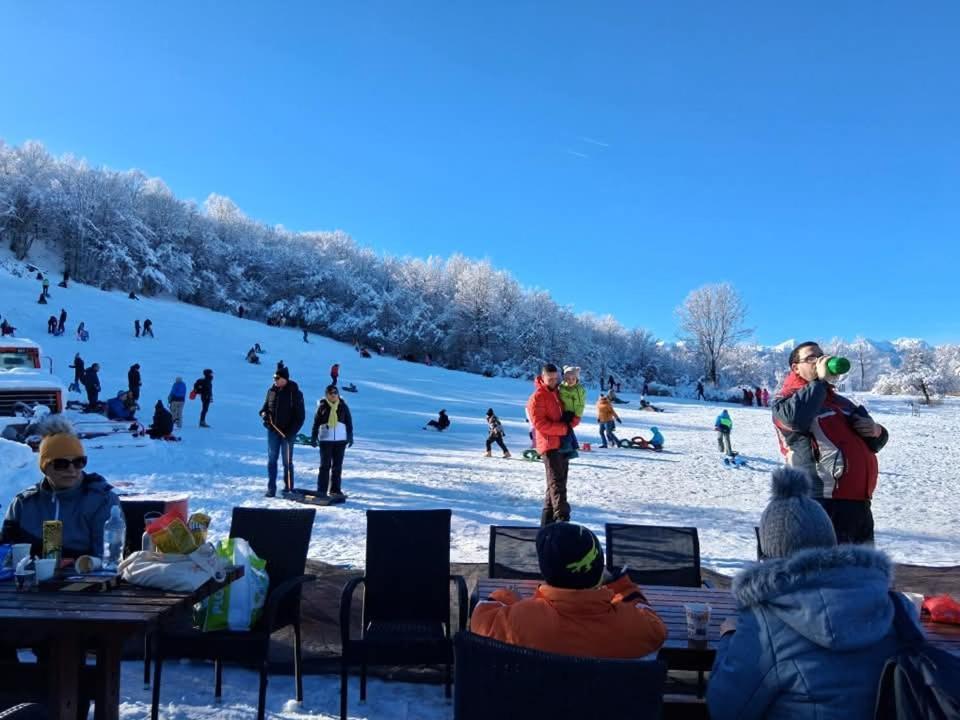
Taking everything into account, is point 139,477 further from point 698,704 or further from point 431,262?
point 431,262

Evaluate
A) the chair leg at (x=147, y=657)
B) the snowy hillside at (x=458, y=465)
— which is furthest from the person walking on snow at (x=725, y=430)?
the chair leg at (x=147, y=657)

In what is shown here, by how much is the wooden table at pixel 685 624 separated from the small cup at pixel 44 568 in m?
2.01

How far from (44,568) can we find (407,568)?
1903 mm

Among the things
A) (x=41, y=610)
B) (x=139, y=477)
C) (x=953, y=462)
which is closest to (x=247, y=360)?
(x=139, y=477)

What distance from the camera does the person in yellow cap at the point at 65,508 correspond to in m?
3.64

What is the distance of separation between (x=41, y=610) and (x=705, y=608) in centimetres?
271

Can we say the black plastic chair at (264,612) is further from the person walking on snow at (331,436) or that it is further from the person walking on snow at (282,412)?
Result: the person walking on snow at (331,436)

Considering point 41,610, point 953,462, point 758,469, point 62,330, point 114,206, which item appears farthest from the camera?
point 114,206

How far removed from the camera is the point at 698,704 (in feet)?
8.79

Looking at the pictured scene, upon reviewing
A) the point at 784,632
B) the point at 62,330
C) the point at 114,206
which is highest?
the point at 114,206

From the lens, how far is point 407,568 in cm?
408

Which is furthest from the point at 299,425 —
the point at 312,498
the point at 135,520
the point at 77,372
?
the point at 77,372

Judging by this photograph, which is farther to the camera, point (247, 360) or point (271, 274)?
point (271, 274)

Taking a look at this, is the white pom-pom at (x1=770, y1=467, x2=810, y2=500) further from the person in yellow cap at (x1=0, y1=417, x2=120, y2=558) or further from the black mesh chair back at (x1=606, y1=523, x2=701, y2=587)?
the person in yellow cap at (x1=0, y1=417, x2=120, y2=558)
